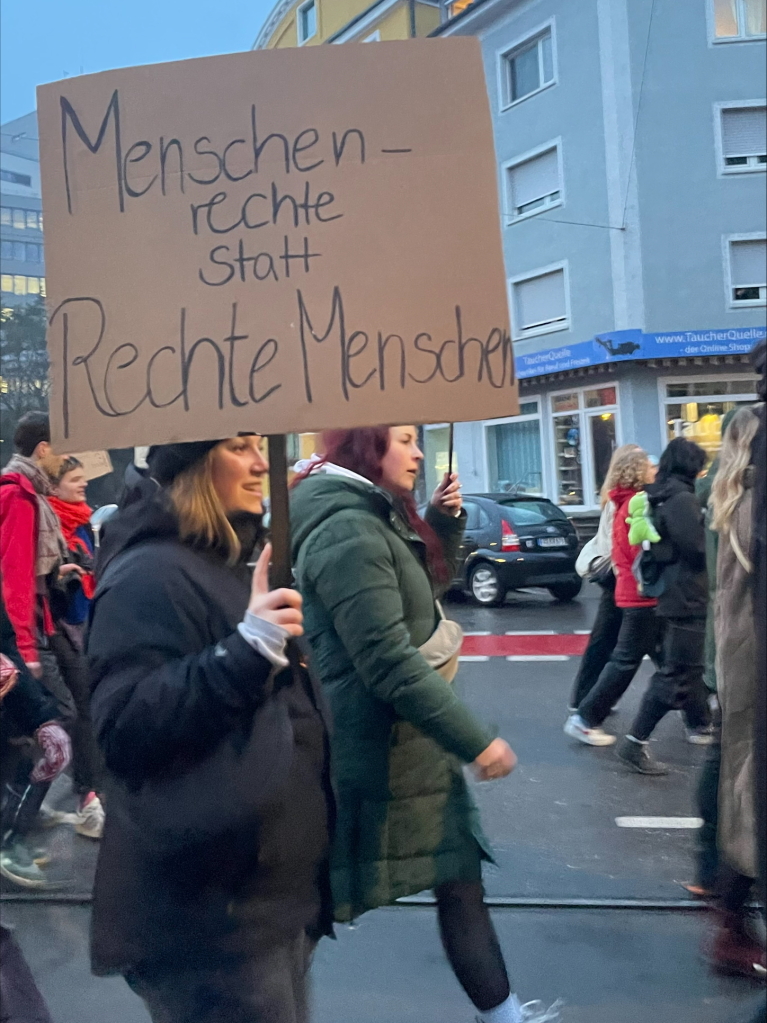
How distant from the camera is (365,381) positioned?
1.78 metres

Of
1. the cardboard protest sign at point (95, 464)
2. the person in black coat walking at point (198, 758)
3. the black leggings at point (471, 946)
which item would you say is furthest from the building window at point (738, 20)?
the person in black coat walking at point (198, 758)

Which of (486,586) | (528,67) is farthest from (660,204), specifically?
(486,586)

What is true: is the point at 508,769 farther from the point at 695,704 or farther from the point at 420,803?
the point at 695,704

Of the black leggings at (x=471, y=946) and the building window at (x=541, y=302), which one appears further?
the building window at (x=541, y=302)

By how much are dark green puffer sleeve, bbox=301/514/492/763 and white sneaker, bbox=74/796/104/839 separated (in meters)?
2.76

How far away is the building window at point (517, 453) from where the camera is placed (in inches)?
874

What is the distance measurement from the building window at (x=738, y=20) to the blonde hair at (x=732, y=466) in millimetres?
19336

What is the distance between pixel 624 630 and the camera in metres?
5.47

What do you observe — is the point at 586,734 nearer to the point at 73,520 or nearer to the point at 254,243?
the point at 73,520

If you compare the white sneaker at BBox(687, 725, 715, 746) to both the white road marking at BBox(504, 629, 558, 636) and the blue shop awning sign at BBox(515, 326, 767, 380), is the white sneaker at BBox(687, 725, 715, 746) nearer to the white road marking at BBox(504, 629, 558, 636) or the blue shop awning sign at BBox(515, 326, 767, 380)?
the white road marking at BBox(504, 629, 558, 636)

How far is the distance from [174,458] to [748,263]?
1992cm

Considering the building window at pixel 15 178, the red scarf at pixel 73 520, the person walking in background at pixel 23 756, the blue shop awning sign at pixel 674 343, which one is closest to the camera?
the person walking in background at pixel 23 756

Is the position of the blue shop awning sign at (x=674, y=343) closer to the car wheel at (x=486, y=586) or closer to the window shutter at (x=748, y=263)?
the window shutter at (x=748, y=263)

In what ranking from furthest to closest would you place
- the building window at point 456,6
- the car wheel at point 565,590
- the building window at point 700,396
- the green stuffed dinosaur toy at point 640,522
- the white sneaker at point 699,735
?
the building window at point 456,6 → the building window at point 700,396 → the car wheel at point 565,590 → the white sneaker at point 699,735 → the green stuffed dinosaur toy at point 640,522
